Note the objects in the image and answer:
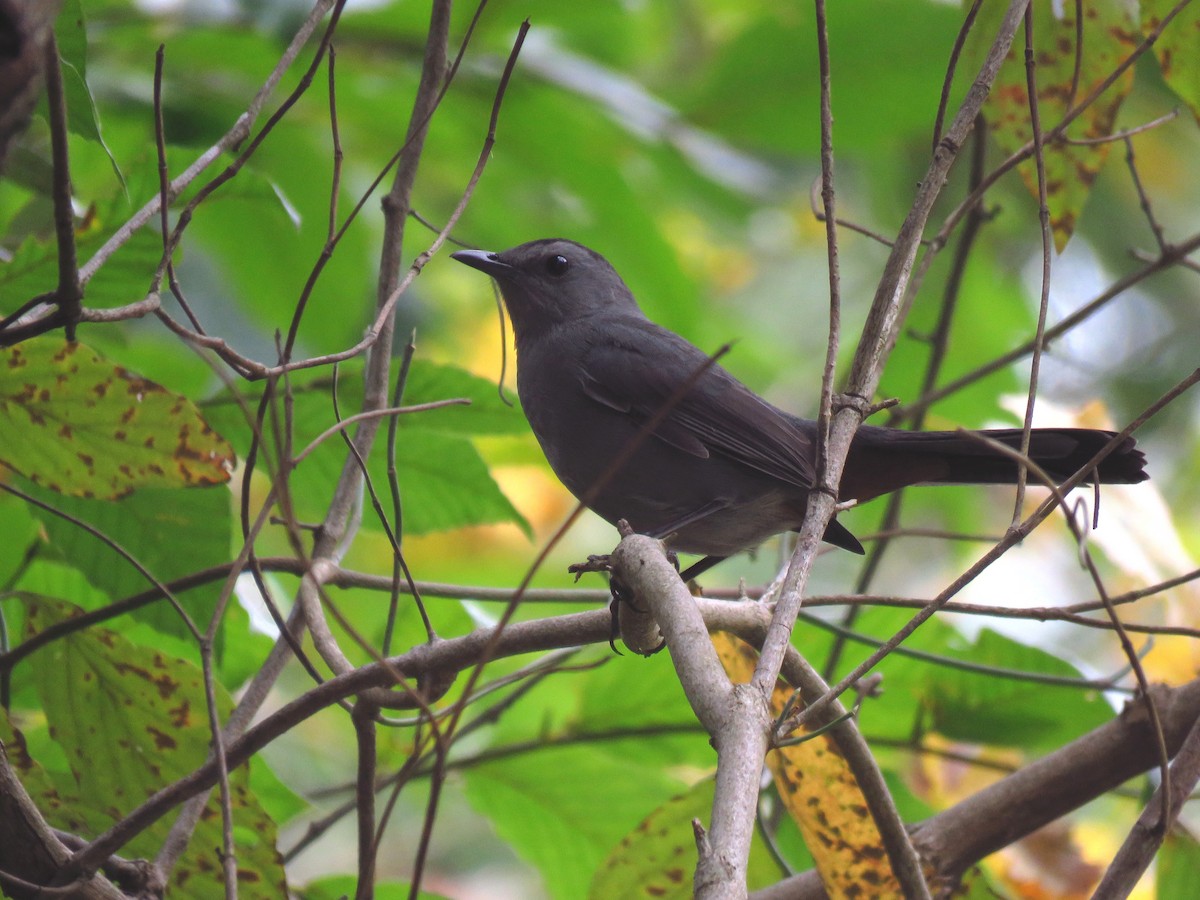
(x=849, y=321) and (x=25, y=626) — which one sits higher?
(x=849, y=321)

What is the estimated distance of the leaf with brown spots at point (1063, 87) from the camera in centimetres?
269

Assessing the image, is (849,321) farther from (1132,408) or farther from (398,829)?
(398,829)

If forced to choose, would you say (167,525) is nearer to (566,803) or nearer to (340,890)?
(340,890)

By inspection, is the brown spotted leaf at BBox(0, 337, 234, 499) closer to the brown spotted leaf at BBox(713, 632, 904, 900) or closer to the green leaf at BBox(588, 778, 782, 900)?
the green leaf at BBox(588, 778, 782, 900)

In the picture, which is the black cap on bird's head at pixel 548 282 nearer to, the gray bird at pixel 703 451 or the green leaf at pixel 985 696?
the gray bird at pixel 703 451

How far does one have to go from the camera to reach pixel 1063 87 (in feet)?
8.95

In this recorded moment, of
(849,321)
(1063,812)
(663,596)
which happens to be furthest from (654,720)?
(849,321)

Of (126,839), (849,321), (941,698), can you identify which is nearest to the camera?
(126,839)

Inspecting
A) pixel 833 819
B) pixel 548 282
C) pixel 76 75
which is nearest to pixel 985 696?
pixel 833 819

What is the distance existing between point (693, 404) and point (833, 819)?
145 cm

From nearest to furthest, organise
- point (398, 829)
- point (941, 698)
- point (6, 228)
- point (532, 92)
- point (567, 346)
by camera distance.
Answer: point (941, 698) < point (6, 228) < point (567, 346) < point (532, 92) < point (398, 829)

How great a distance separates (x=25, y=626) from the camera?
2.39 metres

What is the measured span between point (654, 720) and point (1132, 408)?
6182 millimetres

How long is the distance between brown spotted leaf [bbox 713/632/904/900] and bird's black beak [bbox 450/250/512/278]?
202cm
